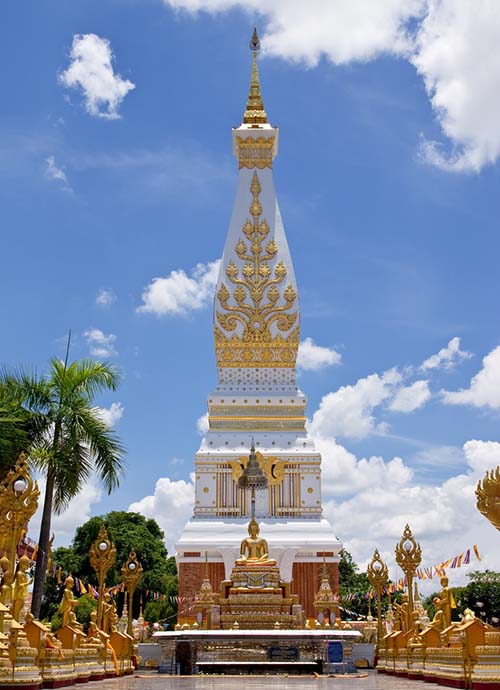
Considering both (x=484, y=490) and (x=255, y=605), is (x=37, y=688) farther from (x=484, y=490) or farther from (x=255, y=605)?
(x=255, y=605)

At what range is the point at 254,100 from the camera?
4466 cm

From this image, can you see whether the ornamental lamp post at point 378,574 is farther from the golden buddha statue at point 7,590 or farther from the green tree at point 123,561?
the green tree at point 123,561

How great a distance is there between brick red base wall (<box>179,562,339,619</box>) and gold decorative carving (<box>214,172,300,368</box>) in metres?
10.4

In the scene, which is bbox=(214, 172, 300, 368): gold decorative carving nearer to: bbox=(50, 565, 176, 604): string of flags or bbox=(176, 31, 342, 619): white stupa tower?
bbox=(176, 31, 342, 619): white stupa tower

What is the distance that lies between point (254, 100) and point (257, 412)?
16.9m

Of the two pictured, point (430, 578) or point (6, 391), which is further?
point (430, 578)

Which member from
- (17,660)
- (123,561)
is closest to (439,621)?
(17,660)

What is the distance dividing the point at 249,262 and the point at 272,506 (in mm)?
12199

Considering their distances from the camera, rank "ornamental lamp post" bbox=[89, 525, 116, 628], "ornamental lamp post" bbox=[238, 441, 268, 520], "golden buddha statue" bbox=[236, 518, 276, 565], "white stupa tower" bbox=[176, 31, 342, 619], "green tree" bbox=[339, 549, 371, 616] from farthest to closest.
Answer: "green tree" bbox=[339, 549, 371, 616]
"white stupa tower" bbox=[176, 31, 342, 619]
"ornamental lamp post" bbox=[238, 441, 268, 520]
"golden buddha statue" bbox=[236, 518, 276, 565]
"ornamental lamp post" bbox=[89, 525, 116, 628]

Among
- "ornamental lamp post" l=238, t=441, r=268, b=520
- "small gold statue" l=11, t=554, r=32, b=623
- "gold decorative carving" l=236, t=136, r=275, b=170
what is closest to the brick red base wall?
"ornamental lamp post" l=238, t=441, r=268, b=520

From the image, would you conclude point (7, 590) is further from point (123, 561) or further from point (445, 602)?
point (123, 561)

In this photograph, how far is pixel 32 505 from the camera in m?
15.0

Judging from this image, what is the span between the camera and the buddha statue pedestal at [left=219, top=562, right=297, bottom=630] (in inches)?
1005

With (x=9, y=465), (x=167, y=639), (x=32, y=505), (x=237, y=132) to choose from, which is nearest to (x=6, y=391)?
(x=9, y=465)
